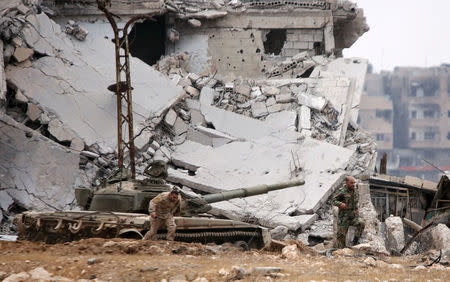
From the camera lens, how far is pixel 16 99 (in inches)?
579

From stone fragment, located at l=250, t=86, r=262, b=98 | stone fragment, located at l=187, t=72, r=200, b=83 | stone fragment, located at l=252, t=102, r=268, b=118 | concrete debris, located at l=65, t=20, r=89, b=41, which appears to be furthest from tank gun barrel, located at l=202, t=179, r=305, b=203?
concrete debris, located at l=65, t=20, r=89, b=41

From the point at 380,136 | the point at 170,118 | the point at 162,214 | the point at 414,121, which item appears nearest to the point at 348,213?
the point at 162,214

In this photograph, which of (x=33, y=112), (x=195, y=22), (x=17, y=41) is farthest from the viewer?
(x=195, y=22)

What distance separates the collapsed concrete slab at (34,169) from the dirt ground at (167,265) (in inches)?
176

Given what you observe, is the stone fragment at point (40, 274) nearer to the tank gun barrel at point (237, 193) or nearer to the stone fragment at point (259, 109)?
the tank gun barrel at point (237, 193)

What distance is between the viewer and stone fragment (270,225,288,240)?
13.5 meters

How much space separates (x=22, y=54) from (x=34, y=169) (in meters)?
2.86

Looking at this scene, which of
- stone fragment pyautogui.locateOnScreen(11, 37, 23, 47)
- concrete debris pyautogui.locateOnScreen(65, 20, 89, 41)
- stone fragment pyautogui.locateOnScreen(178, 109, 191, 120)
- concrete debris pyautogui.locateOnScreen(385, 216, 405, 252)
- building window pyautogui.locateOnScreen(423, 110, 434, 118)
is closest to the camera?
concrete debris pyautogui.locateOnScreen(385, 216, 405, 252)

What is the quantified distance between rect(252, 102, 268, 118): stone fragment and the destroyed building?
31mm

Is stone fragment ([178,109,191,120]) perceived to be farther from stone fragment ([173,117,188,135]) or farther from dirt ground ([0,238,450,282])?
dirt ground ([0,238,450,282])

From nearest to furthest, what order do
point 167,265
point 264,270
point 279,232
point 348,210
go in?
point 264,270 < point 167,265 < point 348,210 < point 279,232

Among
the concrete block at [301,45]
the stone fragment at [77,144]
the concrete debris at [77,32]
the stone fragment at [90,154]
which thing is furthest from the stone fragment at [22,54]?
the concrete block at [301,45]

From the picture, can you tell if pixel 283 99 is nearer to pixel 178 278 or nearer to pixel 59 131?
pixel 59 131

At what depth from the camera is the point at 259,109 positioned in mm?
17688
